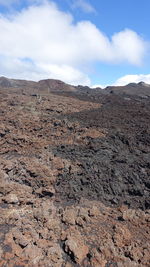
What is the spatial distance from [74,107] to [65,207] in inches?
365

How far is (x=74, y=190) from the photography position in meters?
8.68

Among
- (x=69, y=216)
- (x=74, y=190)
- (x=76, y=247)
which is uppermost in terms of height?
(x=74, y=190)

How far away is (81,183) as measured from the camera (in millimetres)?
8977

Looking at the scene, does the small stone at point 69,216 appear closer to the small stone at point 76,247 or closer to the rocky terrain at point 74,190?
the rocky terrain at point 74,190

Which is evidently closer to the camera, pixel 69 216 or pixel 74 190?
pixel 69 216

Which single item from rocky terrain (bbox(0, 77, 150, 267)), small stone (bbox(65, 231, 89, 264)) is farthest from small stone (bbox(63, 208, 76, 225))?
small stone (bbox(65, 231, 89, 264))

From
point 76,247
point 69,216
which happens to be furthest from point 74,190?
point 76,247

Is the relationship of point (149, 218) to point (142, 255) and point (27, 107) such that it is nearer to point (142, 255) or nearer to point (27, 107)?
point (142, 255)

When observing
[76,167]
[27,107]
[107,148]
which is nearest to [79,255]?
[76,167]

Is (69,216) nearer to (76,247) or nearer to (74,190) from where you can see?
(76,247)

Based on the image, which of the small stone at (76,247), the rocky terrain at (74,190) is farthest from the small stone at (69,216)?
the small stone at (76,247)

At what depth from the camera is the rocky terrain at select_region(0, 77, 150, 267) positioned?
6.50 metres

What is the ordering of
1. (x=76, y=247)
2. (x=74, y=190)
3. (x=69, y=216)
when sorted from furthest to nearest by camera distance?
(x=74, y=190) < (x=69, y=216) < (x=76, y=247)

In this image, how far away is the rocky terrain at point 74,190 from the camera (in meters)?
6.50
